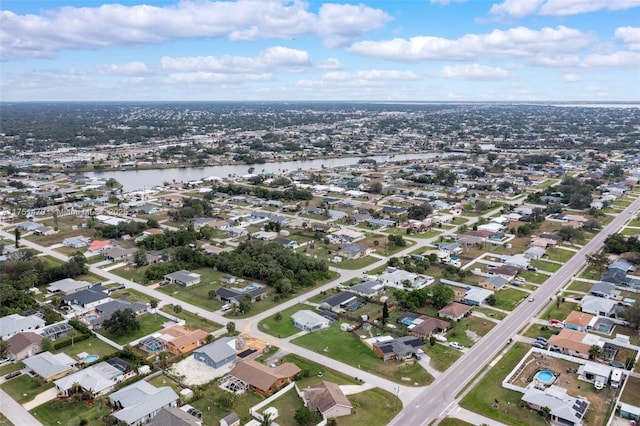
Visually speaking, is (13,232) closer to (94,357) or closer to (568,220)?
(94,357)

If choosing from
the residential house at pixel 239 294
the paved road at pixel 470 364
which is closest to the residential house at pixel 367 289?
the residential house at pixel 239 294

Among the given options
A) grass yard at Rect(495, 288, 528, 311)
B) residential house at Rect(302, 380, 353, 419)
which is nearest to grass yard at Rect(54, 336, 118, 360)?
residential house at Rect(302, 380, 353, 419)

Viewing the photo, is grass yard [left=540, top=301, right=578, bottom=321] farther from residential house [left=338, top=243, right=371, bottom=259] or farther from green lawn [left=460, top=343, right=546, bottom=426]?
residential house [left=338, top=243, right=371, bottom=259]

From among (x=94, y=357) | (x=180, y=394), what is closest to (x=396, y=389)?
(x=180, y=394)

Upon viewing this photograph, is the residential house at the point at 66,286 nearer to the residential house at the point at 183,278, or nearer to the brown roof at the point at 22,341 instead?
the residential house at the point at 183,278

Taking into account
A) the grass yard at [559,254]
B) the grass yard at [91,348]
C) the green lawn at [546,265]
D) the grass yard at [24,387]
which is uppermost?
the grass yard at [559,254]
